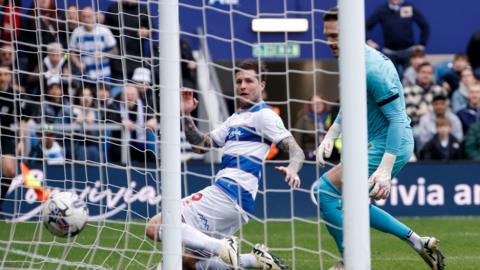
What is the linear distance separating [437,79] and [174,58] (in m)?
10.8

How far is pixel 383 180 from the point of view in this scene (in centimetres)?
782

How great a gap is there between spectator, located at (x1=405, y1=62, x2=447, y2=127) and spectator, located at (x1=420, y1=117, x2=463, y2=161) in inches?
15.8

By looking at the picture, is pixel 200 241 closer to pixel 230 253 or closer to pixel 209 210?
pixel 230 253

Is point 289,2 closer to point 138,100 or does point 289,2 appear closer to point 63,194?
point 138,100

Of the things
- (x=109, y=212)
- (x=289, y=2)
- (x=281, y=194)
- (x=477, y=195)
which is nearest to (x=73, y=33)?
(x=109, y=212)

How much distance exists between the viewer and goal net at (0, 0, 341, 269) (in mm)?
9609

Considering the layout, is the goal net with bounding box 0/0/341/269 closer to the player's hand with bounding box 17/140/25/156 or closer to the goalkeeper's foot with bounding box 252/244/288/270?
the player's hand with bounding box 17/140/25/156

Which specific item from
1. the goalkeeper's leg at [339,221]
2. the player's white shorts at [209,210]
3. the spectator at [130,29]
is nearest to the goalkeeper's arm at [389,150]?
the goalkeeper's leg at [339,221]

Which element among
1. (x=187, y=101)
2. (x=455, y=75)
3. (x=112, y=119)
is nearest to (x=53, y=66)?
(x=112, y=119)

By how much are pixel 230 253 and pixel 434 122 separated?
30.0 feet

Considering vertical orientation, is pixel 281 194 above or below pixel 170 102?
below

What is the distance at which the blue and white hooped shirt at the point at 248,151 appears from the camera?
27.6ft

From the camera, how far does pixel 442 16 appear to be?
17438 mm

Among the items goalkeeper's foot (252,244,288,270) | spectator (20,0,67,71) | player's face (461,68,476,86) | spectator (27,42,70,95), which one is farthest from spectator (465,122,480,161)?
goalkeeper's foot (252,244,288,270)
